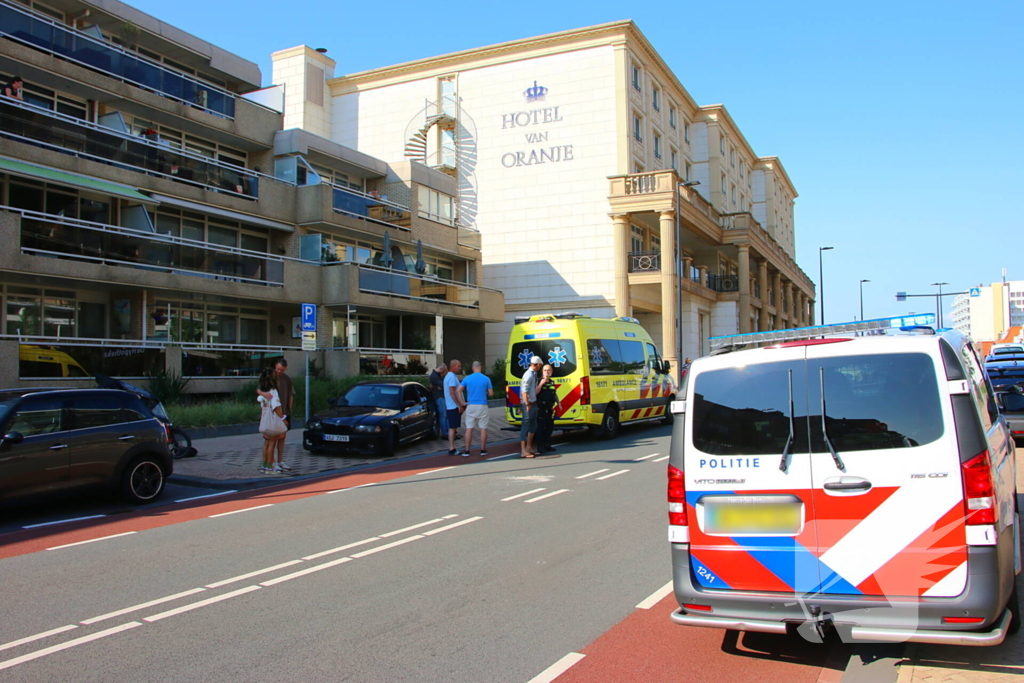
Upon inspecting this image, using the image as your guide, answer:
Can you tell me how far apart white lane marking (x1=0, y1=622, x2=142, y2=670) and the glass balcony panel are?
1853 centimetres

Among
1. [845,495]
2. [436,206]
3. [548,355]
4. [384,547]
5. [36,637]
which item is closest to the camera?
[845,495]

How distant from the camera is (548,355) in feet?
55.7

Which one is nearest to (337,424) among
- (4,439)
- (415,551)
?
(4,439)

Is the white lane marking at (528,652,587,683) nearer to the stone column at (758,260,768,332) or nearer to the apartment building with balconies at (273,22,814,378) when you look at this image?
the apartment building with balconies at (273,22,814,378)

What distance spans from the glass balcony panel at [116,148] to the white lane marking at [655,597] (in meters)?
20.3

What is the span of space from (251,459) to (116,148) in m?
12.2

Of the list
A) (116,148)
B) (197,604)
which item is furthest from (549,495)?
(116,148)

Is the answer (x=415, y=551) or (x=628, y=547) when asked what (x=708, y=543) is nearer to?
(x=628, y=547)

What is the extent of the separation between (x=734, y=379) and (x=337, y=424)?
37.9 feet

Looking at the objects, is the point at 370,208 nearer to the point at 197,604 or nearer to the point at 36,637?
the point at 197,604

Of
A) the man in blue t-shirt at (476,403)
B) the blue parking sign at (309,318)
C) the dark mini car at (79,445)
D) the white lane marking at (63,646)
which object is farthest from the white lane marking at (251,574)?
the blue parking sign at (309,318)

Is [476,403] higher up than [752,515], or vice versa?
[476,403]

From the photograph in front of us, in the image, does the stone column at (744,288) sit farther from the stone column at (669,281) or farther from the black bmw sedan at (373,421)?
the black bmw sedan at (373,421)

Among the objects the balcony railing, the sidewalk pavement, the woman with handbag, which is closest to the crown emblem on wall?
the balcony railing
